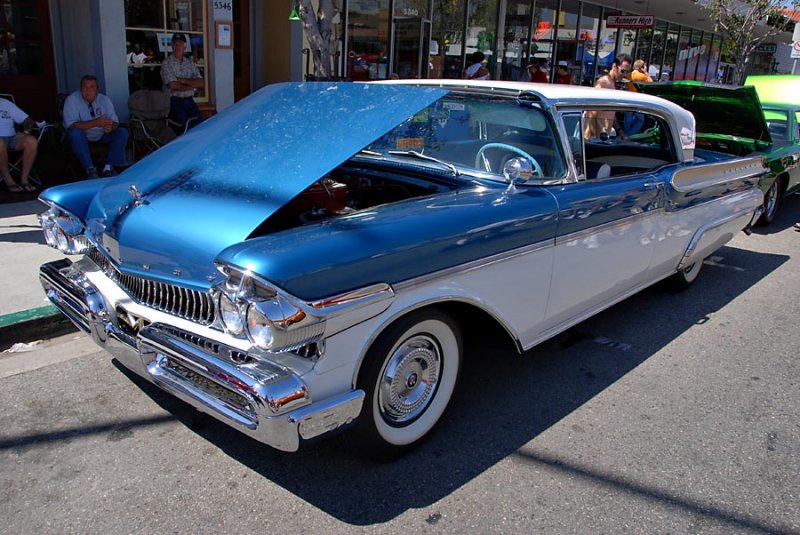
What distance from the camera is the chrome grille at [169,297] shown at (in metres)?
2.69

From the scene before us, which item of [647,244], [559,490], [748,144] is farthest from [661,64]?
[559,490]

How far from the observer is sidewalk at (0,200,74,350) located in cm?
418

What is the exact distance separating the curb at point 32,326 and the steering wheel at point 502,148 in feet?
9.66

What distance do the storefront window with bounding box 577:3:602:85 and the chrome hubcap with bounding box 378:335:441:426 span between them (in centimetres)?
1831

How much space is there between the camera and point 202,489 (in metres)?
2.75

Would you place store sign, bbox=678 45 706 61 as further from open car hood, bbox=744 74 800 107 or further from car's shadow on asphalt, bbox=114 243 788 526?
car's shadow on asphalt, bbox=114 243 788 526

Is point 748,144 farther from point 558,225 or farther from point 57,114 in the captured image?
point 57,114

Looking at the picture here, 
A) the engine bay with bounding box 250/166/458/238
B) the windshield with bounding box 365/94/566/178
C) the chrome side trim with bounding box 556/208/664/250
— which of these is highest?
the windshield with bounding box 365/94/566/178

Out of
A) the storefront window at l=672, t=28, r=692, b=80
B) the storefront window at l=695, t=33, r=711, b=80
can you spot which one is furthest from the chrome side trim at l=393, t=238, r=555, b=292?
the storefront window at l=695, t=33, r=711, b=80

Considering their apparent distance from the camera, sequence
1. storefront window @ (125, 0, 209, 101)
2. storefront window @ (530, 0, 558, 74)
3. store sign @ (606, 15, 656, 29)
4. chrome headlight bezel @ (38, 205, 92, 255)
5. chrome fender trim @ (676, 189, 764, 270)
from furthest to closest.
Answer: storefront window @ (530, 0, 558, 74) → store sign @ (606, 15, 656, 29) → storefront window @ (125, 0, 209, 101) → chrome fender trim @ (676, 189, 764, 270) → chrome headlight bezel @ (38, 205, 92, 255)

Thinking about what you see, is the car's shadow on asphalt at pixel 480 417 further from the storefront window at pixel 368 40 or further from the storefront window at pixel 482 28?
the storefront window at pixel 482 28

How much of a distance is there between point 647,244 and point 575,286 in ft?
3.10

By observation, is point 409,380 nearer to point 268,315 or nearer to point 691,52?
point 268,315

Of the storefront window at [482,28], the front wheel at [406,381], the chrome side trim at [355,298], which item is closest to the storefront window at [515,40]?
the storefront window at [482,28]
